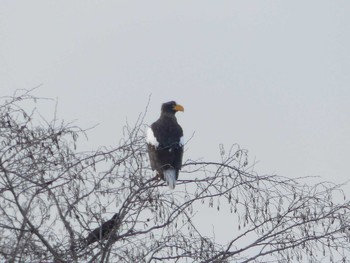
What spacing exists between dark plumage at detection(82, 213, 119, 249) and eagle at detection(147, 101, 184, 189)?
145 centimetres

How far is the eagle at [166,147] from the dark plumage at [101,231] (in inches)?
57.0

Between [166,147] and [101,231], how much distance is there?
3.37 m

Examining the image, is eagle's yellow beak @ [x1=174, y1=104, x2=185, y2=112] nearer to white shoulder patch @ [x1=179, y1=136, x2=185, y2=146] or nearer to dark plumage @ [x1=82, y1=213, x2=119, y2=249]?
white shoulder patch @ [x1=179, y1=136, x2=185, y2=146]

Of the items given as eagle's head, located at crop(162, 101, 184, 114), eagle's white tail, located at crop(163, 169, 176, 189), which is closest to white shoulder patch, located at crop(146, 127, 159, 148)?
eagle's white tail, located at crop(163, 169, 176, 189)

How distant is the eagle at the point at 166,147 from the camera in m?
8.99

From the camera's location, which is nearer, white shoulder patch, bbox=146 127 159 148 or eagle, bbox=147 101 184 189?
eagle, bbox=147 101 184 189

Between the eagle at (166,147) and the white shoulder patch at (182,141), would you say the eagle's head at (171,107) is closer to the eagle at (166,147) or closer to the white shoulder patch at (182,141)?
the eagle at (166,147)

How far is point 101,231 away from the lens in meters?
6.55

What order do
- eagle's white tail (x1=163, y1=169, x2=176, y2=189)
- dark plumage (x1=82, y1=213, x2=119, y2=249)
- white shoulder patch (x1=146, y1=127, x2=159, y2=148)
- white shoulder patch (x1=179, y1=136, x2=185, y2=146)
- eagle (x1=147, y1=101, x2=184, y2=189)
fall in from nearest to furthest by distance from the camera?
dark plumage (x1=82, y1=213, x2=119, y2=249)
eagle's white tail (x1=163, y1=169, x2=176, y2=189)
eagle (x1=147, y1=101, x2=184, y2=189)
white shoulder patch (x1=146, y1=127, x2=159, y2=148)
white shoulder patch (x1=179, y1=136, x2=185, y2=146)

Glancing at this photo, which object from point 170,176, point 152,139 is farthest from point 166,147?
point 170,176

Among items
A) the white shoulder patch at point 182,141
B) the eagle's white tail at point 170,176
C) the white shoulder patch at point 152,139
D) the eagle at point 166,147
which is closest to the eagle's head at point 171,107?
the eagle at point 166,147

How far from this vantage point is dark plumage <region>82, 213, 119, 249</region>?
6.54 meters

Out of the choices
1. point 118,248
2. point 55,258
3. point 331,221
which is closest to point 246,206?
point 331,221

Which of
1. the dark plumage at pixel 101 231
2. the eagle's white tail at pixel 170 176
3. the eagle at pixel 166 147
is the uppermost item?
the eagle at pixel 166 147
